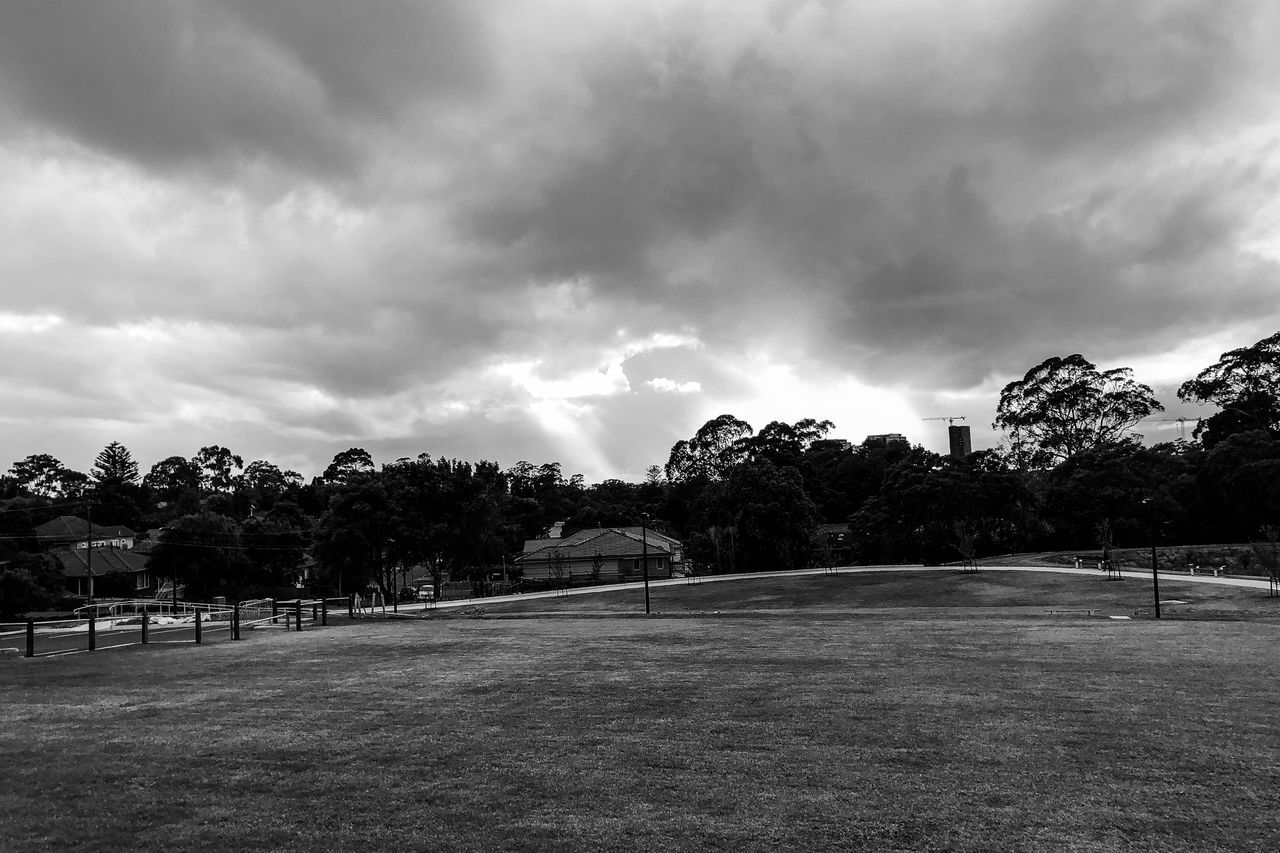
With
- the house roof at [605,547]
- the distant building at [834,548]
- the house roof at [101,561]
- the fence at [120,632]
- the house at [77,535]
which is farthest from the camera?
the house at [77,535]

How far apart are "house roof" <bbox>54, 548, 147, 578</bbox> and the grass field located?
61.6 meters

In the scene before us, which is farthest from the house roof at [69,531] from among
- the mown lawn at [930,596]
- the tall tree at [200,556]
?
the mown lawn at [930,596]

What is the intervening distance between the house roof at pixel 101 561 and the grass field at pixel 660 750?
202ft

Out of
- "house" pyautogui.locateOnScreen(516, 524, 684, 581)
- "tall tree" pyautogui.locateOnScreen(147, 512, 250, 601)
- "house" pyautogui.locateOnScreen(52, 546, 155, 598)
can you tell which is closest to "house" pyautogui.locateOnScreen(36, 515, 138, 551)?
"house" pyautogui.locateOnScreen(52, 546, 155, 598)

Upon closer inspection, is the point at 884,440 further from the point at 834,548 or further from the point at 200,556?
the point at 200,556

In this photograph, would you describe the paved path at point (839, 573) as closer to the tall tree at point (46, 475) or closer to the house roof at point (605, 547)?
the house roof at point (605, 547)

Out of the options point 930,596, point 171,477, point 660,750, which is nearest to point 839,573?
point 930,596

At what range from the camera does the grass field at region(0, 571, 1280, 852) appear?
7246mm

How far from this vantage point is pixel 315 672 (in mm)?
17953

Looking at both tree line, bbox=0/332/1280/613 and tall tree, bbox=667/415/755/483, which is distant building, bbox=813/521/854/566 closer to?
Result: tree line, bbox=0/332/1280/613

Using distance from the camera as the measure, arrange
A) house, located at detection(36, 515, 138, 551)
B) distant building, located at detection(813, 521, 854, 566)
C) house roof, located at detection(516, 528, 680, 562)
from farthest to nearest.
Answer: house, located at detection(36, 515, 138, 551) → distant building, located at detection(813, 521, 854, 566) → house roof, located at detection(516, 528, 680, 562)

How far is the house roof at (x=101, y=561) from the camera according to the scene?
236ft

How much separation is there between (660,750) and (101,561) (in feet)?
265

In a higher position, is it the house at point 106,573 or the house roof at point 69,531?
the house roof at point 69,531
